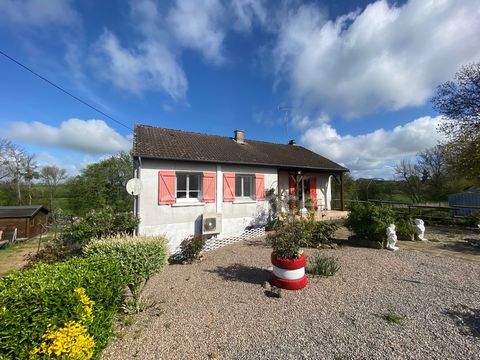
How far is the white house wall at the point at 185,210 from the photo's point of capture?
8.55m

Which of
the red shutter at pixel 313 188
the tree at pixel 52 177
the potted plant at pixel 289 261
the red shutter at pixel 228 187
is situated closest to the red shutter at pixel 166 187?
the red shutter at pixel 228 187

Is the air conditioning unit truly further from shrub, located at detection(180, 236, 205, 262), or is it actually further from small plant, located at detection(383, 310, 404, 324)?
small plant, located at detection(383, 310, 404, 324)

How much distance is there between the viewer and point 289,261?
479cm

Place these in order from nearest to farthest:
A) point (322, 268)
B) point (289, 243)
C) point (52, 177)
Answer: point (289, 243), point (322, 268), point (52, 177)

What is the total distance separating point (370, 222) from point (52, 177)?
3147 cm

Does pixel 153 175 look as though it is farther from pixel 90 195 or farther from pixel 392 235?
pixel 90 195

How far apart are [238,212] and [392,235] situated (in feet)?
19.4

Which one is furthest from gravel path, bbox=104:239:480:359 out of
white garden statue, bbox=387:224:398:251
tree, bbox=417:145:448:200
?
tree, bbox=417:145:448:200

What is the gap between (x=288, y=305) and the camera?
423 centimetres

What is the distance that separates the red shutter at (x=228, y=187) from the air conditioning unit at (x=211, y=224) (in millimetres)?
1022

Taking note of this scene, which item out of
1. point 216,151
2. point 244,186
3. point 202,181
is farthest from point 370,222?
point 216,151

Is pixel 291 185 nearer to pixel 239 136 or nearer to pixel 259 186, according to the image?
pixel 259 186

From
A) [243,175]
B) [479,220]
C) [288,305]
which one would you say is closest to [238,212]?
[243,175]

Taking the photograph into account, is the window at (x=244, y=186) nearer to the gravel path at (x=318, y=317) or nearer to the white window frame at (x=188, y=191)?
the white window frame at (x=188, y=191)
